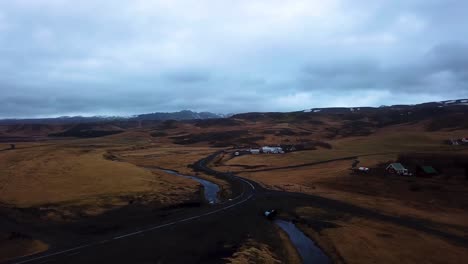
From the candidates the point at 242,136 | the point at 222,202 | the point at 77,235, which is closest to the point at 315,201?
the point at 222,202

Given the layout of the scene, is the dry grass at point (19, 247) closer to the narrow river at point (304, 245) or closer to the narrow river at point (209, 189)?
the narrow river at point (304, 245)

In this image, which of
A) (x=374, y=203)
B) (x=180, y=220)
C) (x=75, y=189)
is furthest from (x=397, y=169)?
(x=75, y=189)

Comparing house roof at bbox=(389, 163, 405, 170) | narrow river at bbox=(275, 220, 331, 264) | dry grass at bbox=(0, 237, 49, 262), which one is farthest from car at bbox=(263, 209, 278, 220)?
house roof at bbox=(389, 163, 405, 170)

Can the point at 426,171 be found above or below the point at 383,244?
above

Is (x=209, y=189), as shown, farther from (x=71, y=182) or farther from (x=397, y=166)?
(x=397, y=166)

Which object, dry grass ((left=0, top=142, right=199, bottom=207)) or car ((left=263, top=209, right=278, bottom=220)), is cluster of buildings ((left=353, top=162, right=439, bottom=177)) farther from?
dry grass ((left=0, top=142, right=199, bottom=207))

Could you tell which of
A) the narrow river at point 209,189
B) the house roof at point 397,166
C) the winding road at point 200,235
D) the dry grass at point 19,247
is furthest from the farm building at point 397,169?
the dry grass at point 19,247
